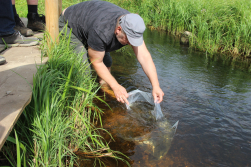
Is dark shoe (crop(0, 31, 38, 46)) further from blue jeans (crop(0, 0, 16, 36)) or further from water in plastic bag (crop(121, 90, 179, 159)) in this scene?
water in plastic bag (crop(121, 90, 179, 159))

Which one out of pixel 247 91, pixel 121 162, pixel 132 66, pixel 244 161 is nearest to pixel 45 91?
pixel 121 162

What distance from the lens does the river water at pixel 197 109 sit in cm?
213

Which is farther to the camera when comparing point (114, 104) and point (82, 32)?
point (114, 104)

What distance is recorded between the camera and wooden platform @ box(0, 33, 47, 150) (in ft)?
4.10

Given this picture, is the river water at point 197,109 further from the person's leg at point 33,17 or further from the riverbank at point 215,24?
the person's leg at point 33,17

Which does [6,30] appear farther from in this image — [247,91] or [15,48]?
[247,91]

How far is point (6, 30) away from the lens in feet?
8.78

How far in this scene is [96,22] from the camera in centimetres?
235

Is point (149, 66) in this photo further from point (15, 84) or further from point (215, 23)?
point (215, 23)

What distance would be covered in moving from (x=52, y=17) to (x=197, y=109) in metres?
2.38

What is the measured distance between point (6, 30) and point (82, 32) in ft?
3.28

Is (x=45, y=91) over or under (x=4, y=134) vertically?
under

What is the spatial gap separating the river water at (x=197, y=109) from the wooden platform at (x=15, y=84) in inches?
42.5

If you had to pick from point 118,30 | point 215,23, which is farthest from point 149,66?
point 215,23
